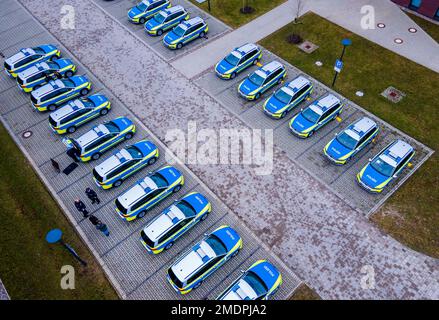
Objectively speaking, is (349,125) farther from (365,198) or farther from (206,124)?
(206,124)

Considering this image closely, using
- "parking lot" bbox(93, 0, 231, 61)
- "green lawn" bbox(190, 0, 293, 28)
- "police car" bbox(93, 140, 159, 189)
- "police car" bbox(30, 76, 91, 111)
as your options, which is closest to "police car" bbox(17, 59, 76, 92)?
"police car" bbox(30, 76, 91, 111)

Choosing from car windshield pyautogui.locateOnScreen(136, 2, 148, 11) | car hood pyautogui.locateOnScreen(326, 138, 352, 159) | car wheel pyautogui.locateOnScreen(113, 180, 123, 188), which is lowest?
car wheel pyautogui.locateOnScreen(113, 180, 123, 188)

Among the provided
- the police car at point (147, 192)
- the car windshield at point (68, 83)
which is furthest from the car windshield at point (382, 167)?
the car windshield at point (68, 83)

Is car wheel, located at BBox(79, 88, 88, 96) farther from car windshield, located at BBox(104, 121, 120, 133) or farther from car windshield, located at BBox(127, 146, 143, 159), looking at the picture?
car windshield, located at BBox(127, 146, 143, 159)

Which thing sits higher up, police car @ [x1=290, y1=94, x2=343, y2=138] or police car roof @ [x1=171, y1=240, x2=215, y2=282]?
police car @ [x1=290, y1=94, x2=343, y2=138]

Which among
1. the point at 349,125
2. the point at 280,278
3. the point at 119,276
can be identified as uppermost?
the point at 349,125

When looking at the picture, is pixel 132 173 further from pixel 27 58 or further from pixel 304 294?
pixel 27 58

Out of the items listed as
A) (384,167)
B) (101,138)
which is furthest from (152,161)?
(384,167)
